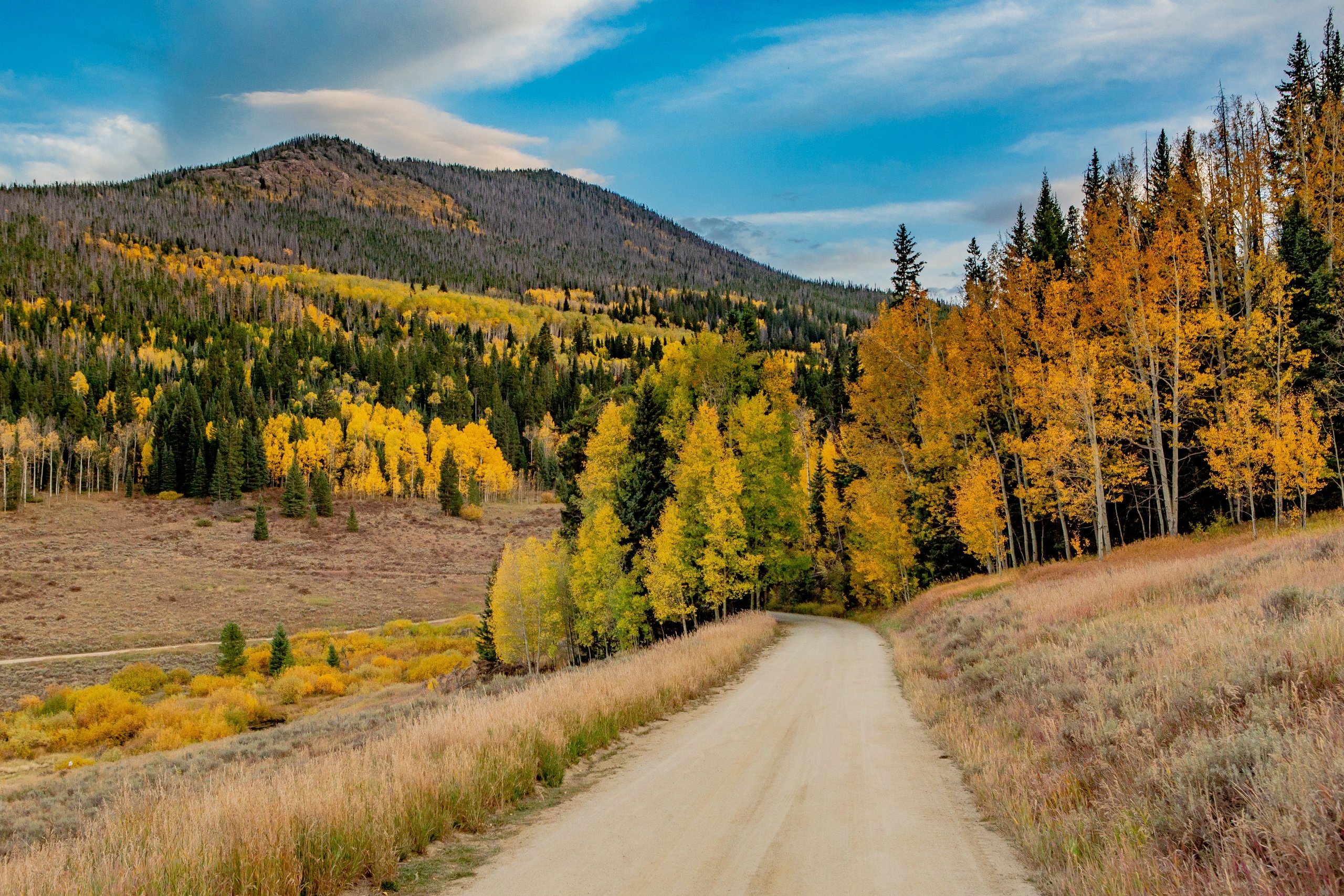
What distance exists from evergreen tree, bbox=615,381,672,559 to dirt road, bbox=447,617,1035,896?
2106cm

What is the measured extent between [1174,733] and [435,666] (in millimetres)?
50278

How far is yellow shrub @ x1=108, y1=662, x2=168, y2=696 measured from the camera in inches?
1841

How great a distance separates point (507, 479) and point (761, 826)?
129m

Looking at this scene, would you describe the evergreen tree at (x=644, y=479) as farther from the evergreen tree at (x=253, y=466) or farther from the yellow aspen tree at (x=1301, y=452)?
the evergreen tree at (x=253, y=466)

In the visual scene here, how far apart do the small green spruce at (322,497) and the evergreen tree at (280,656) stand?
5672 cm

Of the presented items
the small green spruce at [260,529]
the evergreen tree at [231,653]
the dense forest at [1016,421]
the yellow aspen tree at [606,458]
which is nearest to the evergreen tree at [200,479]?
the small green spruce at [260,529]

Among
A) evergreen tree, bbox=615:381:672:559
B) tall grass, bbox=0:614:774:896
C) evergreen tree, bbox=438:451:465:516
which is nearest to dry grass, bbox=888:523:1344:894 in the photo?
tall grass, bbox=0:614:774:896

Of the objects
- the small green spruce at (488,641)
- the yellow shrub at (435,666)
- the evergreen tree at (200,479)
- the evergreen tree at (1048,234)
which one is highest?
the evergreen tree at (1048,234)

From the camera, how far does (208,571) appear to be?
254 feet

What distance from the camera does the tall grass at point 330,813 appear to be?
533cm

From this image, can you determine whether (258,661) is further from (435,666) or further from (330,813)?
(330,813)

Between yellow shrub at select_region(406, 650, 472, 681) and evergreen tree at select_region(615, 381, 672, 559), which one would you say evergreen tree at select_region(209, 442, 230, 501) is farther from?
evergreen tree at select_region(615, 381, 672, 559)

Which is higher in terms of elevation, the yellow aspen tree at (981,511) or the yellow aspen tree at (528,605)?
the yellow aspen tree at (981,511)

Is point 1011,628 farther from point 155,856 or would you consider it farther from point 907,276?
point 907,276
